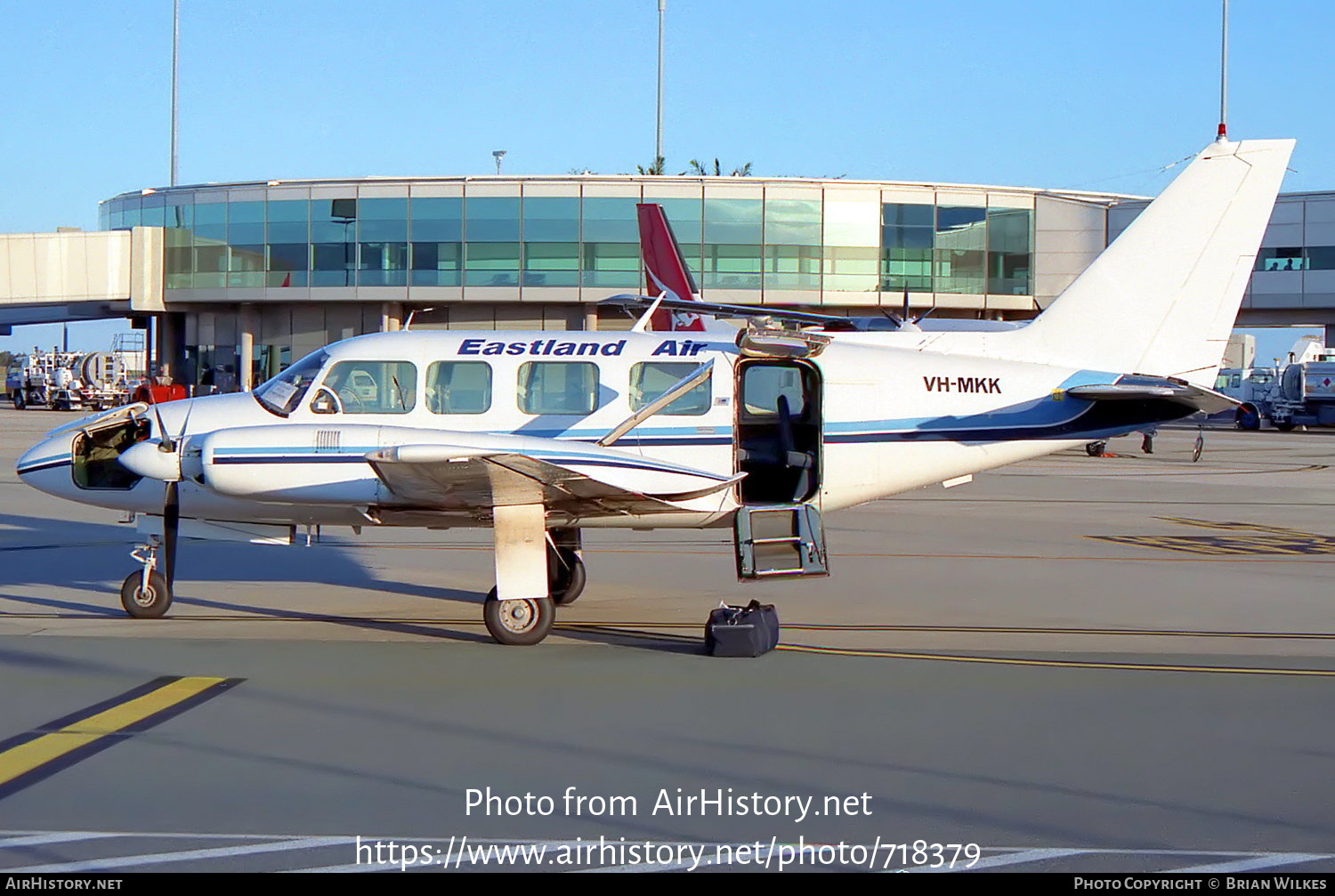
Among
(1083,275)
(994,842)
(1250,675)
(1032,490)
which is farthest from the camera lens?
(1032,490)

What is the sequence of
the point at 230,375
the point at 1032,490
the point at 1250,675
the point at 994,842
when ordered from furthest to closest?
the point at 230,375
the point at 1032,490
the point at 1250,675
the point at 994,842

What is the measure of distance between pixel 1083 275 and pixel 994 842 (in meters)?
7.92

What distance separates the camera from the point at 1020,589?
13.6 meters

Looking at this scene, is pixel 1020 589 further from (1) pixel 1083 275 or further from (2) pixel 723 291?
(2) pixel 723 291

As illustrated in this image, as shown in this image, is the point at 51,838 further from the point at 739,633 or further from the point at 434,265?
the point at 434,265

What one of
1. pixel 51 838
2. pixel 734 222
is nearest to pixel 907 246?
pixel 734 222

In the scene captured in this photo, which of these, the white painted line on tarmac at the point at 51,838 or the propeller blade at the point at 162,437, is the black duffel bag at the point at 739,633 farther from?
the white painted line on tarmac at the point at 51,838

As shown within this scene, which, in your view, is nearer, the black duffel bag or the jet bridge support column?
the black duffel bag

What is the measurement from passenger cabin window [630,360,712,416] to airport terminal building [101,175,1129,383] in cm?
3664

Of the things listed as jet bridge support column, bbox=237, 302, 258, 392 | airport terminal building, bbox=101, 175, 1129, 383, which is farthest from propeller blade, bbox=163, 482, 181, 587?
jet bridge support column, bbox=237, 302, 258, 392

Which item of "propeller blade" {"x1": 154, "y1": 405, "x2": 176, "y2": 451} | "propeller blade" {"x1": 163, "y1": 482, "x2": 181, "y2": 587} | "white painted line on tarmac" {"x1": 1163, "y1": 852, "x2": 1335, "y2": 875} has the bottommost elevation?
"white painted line on tarmac" {"x1": 1163, "y1": 852, "x2": 1335, "y2": 875}

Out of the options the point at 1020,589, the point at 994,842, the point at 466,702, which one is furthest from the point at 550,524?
the point at 994,842

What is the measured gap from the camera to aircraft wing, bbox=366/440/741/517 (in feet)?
31.7

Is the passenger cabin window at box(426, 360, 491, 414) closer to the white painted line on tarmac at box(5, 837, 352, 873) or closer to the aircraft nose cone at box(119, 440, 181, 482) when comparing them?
the aircraft nose cone at box(119, 440, 181, 482)
